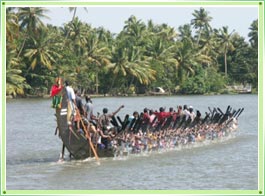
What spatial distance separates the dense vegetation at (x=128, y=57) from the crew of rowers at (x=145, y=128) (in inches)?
1172

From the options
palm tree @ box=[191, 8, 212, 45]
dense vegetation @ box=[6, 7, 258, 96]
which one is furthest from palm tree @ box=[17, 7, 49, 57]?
palm tree @ box=[191, 8, 212, 45]

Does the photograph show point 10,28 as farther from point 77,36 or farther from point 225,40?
point 225,40

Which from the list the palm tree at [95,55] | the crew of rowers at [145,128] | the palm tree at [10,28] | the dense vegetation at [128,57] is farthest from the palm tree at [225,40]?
the crew of rowers at [145,128]

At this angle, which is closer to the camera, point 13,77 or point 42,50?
point 13,77

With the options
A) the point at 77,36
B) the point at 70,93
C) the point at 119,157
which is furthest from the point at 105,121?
the point at 77,36

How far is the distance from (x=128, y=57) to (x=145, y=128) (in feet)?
153

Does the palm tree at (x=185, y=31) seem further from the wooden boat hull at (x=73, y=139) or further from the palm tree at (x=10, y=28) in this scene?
the wooden boat hull at (x=73, y=139)

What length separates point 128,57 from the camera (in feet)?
212

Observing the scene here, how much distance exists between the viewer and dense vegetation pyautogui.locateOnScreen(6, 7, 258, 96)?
56.4m

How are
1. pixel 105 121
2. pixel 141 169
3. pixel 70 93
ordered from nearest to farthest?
1. pixel 70 93
2. pixel 141 169
3. pixel 105 121

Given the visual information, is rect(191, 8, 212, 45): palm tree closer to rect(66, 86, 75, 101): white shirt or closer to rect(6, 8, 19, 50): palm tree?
rect(6, 8, 19, 50): palm tree

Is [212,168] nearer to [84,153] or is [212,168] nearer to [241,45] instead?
[84,153]

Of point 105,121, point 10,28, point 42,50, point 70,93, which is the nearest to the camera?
point 70,93

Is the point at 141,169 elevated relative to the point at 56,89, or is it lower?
lower
